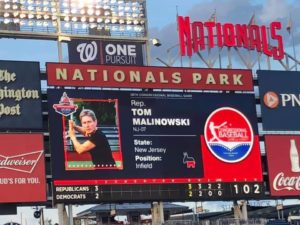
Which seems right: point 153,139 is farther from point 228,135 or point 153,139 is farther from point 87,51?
point 87,51

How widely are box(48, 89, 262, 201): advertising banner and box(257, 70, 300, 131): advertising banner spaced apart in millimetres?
877

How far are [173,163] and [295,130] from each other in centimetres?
573

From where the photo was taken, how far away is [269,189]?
95.9ft

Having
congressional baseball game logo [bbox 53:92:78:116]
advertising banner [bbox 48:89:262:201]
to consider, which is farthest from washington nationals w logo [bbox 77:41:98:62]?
congressional baseball game logo [bbox 53:92:78:116]

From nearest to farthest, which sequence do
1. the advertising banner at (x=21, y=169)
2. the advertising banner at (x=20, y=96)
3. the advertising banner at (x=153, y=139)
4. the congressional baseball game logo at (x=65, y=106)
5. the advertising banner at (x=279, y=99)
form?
the advertising banner at (x=21, y=169)
the advertising banner at (x=153, y=139)
the advertising banner at (x=20, y=96)
the congressional baseball game logo at (x=65, y=106)
the advertising banner at (x=279, y=99)

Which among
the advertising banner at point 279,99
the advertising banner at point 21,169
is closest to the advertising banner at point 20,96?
the advertising banner at point 21,169

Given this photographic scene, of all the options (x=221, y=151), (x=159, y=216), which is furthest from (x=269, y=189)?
(x=159, y=216)

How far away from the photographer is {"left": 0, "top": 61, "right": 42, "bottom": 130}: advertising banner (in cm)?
2677

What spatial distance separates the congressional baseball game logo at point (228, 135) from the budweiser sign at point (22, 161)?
6494 millimetres

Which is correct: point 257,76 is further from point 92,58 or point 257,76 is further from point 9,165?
point 9,165

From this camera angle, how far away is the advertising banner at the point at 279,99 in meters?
30.1

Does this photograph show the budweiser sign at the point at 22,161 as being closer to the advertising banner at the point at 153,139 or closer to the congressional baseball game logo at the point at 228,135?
the advertising banner at the point at 153,139

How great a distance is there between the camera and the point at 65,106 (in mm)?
27062

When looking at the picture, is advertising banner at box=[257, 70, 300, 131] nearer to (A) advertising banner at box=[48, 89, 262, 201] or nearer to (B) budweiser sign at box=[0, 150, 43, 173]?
(A) advertising banner at box=[48, 89, 262, 201]
